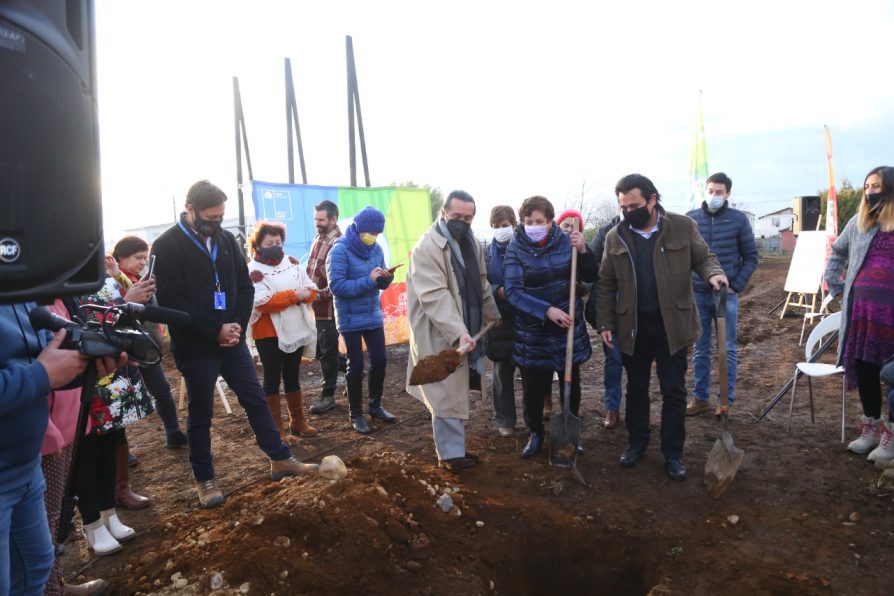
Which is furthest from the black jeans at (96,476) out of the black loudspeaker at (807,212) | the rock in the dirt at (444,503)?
the black loudspeaker at (807,212)

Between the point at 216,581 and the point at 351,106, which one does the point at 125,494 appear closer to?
the point at 216,581

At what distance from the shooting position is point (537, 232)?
399cm

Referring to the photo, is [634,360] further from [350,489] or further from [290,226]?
[290,226]

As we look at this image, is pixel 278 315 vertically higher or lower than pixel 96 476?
higher

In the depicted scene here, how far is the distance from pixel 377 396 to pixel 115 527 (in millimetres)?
2427

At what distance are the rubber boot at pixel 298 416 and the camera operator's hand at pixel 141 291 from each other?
72.4 inches

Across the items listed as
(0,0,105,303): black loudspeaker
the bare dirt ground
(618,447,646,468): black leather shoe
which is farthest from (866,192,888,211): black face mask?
(0,0,105,303): black loudspeaker

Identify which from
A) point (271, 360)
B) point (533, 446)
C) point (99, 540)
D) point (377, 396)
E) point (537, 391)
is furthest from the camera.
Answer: point (377, 396)

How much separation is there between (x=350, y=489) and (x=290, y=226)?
5176mm

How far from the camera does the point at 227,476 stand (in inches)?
164

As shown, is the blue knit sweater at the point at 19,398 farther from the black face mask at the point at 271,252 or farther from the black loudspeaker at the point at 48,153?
the black face mask at the point at 271,252

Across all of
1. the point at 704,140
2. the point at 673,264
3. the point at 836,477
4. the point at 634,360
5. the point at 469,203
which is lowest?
the point at 836,477

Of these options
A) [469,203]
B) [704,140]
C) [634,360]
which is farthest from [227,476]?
[704,140]

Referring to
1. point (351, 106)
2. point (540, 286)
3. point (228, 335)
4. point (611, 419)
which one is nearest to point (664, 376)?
point (540, 286)
